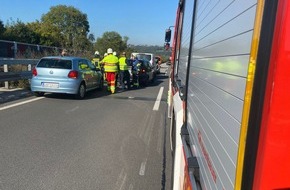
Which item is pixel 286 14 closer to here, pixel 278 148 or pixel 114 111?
pixel 278 148

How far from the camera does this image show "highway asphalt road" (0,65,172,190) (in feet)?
16.0

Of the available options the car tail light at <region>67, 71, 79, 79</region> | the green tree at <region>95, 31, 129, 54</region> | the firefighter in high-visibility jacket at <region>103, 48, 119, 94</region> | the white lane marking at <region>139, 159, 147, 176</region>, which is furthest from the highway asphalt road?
the green tree at <region>95, 31, 129, 54</region>

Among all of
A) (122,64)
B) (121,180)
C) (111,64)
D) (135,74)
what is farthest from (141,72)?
(121,180)

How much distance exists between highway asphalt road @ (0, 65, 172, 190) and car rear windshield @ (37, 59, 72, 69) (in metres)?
1.77

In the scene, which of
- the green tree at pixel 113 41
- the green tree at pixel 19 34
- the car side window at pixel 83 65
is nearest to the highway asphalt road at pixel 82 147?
the car side window at pixel 83 65

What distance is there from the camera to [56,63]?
41.1ft

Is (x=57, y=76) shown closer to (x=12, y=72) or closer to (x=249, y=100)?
(x=12, y=72)

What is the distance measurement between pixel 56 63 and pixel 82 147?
6.66m

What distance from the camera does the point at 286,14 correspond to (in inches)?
45.8

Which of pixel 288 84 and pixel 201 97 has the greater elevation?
pixel 288 84

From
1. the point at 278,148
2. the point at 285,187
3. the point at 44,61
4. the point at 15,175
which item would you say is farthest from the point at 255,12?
the point at 44,61

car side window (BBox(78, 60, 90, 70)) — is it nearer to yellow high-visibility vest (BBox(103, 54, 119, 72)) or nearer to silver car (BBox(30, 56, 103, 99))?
silver car (BBox(30, 56, 103, 99))

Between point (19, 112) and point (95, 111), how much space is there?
79.1 inches

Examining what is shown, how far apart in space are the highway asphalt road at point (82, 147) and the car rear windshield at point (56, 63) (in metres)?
1.77
